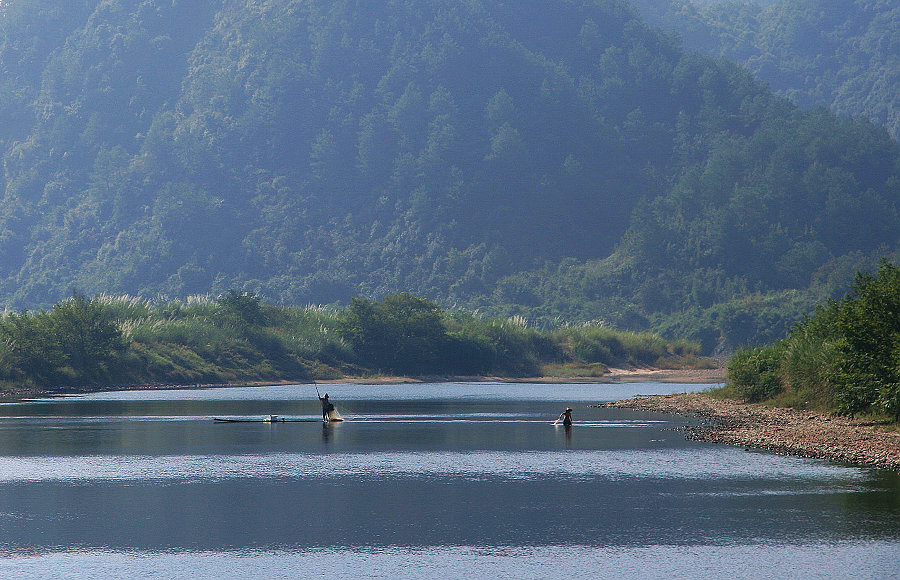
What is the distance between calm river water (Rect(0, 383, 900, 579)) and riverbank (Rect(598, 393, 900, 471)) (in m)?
1.17

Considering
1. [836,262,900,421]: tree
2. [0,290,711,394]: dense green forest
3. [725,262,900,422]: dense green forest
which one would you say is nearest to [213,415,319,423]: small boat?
[725,262,900,422]: dense green forest

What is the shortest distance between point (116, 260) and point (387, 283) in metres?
38.2

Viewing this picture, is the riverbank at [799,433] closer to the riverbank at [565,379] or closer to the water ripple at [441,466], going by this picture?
the water ripple at [441,466]

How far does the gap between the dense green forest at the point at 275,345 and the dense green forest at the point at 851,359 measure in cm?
3943

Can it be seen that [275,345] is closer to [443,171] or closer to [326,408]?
[326,408]

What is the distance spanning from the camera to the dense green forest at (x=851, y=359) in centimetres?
3918

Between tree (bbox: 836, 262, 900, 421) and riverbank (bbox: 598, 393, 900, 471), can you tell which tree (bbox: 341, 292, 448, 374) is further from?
tree (bbox: 836, 262, 900, 421)

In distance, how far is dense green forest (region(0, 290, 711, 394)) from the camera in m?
72.8

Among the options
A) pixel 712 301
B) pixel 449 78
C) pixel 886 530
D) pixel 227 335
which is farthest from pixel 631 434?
pixel 449 78

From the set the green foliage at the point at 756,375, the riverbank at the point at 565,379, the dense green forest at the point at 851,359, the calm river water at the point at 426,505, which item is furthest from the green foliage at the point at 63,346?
the dense green forest at the point at 851,359

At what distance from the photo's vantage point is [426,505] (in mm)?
26734

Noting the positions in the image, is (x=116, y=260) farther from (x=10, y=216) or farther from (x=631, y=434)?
(x=631, y=434)

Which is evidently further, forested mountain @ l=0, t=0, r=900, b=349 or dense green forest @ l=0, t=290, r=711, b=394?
forested mountain @ l=0, t=0, r=900, b=349

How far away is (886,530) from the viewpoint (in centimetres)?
2322
